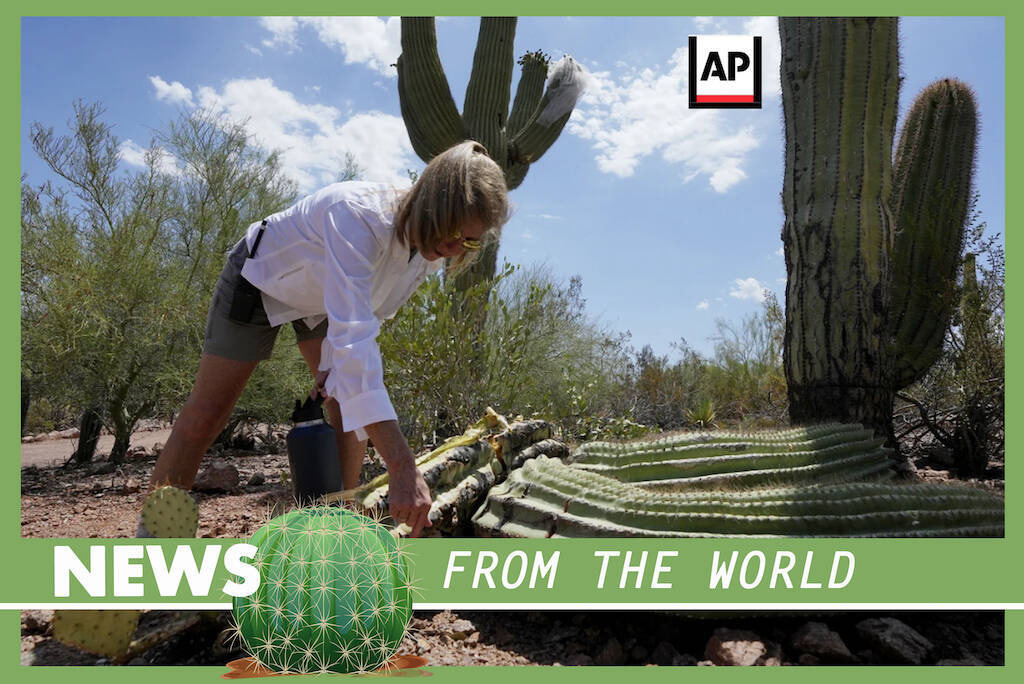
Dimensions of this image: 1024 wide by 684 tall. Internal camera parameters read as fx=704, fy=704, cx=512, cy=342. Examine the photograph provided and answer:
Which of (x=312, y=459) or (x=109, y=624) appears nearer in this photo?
(x=109, y=624)

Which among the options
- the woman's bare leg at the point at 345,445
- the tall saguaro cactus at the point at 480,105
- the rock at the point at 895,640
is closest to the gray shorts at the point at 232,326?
the woman's bare leg at the point at 345,445

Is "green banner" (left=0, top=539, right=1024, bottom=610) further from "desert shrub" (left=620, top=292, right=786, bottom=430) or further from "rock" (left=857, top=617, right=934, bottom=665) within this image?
"desert shrub" (left=620, top=292, right=786, bottom=430)

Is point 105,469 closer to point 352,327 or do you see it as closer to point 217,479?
point 217,479

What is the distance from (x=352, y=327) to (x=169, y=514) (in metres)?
0.70

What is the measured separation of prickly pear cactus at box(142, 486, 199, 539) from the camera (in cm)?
186

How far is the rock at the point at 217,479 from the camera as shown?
4.74m

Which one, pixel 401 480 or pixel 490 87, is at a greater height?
pixel 490 87

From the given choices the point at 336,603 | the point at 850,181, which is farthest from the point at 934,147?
the point at 336,603

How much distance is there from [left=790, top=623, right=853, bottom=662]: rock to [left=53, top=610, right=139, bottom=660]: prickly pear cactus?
169 centimetres

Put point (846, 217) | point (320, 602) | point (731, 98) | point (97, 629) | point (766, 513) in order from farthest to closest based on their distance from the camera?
point (846, 217) → point (731, 98) → point (766, 513) → point (97, 629) → point (320, 602)

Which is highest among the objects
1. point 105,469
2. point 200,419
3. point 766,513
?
point 200,419

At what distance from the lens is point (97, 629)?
5.65 feet

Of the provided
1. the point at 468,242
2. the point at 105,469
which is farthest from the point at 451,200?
the point at 105,469

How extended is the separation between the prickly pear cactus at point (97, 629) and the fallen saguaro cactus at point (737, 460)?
5.25ft
